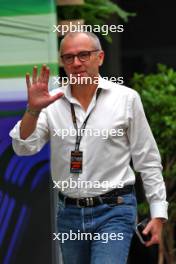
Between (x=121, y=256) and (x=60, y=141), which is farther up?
(x=60, y=141)

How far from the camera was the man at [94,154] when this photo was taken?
12.9ft

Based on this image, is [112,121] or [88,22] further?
[88,22]

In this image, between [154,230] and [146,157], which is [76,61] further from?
[154,230]

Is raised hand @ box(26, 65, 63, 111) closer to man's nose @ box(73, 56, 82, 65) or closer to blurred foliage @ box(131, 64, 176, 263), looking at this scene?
man's nose @ box(73, 56, 82, 65)

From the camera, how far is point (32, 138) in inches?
156

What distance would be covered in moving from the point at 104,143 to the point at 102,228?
453mm

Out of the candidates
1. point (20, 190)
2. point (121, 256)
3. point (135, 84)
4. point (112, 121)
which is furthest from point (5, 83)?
point (135, 84)

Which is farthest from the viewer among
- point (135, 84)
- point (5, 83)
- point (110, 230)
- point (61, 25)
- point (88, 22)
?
point (135, 84)

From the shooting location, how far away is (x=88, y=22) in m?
5.99

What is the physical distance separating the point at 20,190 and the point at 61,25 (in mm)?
1306

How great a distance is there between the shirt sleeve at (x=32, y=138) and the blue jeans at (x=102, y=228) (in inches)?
14.0

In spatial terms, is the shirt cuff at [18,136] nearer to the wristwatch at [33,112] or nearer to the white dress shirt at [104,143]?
the white dress shirt at [104,143]

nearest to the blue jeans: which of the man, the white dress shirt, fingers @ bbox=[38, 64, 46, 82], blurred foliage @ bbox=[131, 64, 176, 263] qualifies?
the man

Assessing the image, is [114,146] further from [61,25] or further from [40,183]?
[61,25]
